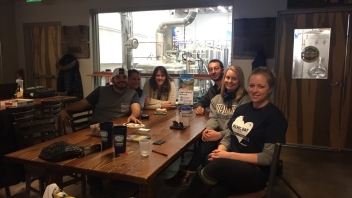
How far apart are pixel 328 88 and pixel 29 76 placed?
5338 millimetres

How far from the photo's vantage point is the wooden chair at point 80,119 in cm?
254

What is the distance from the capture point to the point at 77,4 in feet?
17.1

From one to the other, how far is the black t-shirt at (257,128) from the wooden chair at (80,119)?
54.7 inches

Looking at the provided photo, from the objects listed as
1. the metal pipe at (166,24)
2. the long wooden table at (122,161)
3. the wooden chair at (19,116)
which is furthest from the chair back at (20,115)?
the metal pipe at (166,24)

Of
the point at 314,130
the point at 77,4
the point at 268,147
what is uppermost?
the point at 77,4

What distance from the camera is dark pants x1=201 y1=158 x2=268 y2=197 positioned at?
5.39 ft

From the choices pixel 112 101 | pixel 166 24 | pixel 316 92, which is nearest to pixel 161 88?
pixel 112 101

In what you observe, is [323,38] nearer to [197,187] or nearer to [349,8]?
[349,8]

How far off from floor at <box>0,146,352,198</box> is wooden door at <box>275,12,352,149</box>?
0.22 metres

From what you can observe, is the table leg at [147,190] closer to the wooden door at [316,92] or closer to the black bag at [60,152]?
the black bag at [60,152]

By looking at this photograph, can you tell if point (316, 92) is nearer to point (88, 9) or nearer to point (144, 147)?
point (144, 147)

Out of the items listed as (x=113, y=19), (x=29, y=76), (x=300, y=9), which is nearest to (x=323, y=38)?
(x=300, y=9)

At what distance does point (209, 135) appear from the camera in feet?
7.07

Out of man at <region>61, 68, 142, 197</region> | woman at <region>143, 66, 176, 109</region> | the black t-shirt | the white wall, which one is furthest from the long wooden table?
the white wall
